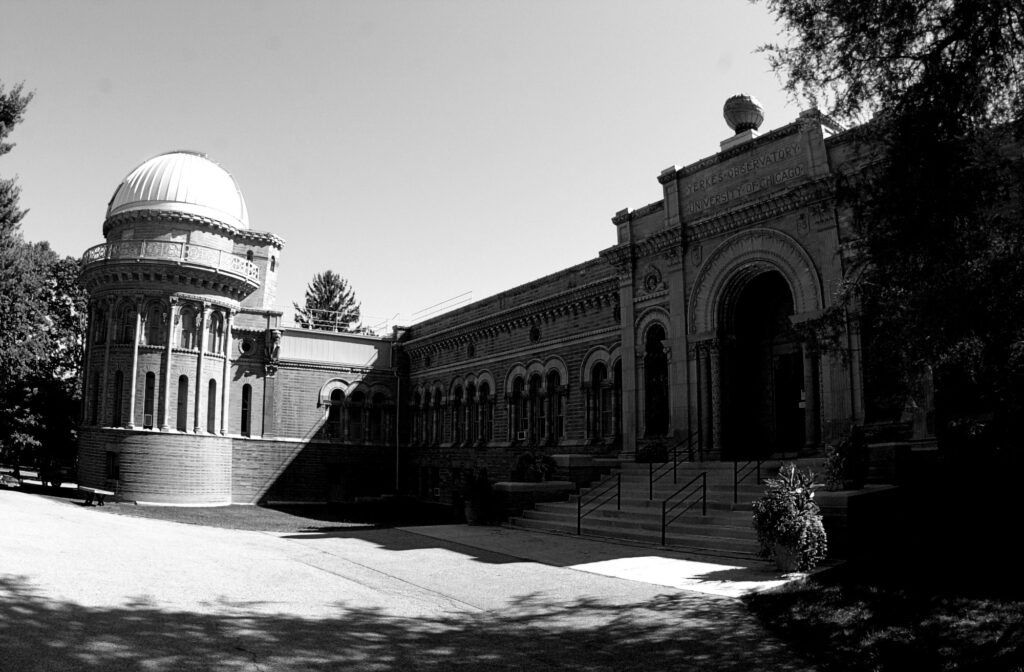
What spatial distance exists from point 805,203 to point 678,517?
26.8 ft

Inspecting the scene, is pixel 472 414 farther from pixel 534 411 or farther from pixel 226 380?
pixel 226 380

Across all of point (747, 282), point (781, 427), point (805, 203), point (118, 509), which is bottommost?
point (118, 509)

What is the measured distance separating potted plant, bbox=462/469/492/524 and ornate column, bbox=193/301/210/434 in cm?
1779

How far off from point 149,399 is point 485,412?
1394cm

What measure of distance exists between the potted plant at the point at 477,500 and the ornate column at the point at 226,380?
61.1 ft

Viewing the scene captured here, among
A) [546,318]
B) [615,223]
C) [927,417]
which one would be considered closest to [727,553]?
[927,417]

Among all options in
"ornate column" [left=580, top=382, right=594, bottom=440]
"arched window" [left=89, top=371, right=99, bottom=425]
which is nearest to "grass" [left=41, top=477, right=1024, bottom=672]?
"ornate column" [left=580, top=382, right=594, bottom=440]

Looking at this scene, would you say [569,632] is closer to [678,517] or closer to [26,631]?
[26,631]

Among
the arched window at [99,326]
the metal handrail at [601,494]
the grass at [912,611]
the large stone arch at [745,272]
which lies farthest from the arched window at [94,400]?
the grass at [912,611]

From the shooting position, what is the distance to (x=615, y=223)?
972 inches

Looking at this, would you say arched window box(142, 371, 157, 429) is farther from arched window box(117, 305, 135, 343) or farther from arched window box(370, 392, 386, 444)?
arched window box(370, 392, 386, 444)

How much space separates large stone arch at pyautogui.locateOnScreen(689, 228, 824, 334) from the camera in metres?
18.8

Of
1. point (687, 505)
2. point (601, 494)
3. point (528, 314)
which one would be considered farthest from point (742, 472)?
point (528, 314)

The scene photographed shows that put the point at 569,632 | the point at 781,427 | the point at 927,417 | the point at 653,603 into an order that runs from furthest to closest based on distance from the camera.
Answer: the point at 781,427
the point at 927,417
the point at 653,603
the point at 569,632
